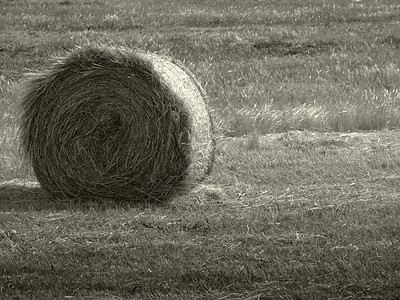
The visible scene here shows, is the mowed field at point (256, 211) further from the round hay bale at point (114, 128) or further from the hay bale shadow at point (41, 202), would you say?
the round hay bale at point (114, 128)

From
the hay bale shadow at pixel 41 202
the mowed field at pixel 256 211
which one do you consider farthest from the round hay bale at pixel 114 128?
the mowed field at pixel 256 211

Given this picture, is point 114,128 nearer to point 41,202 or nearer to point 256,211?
point 41,202

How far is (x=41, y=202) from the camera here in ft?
30.1

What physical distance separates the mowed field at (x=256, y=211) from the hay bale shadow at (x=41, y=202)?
0.06 ft

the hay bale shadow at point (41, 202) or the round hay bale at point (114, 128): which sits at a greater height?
the round hay bale at point (114, 128)

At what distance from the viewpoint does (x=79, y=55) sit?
9250 mm

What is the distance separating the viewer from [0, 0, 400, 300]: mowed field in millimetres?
6516

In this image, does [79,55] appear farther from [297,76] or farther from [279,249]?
[297,76]

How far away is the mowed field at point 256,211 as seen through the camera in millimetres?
6516

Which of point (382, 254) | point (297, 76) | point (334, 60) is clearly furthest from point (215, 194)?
point (334, 60)

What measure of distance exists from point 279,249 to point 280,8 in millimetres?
19849

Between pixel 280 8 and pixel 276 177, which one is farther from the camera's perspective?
pixel 280 8

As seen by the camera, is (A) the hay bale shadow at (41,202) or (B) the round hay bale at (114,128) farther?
(B) the round hay bale at (114,128)

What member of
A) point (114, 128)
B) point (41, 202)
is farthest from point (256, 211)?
point (41, 202)
